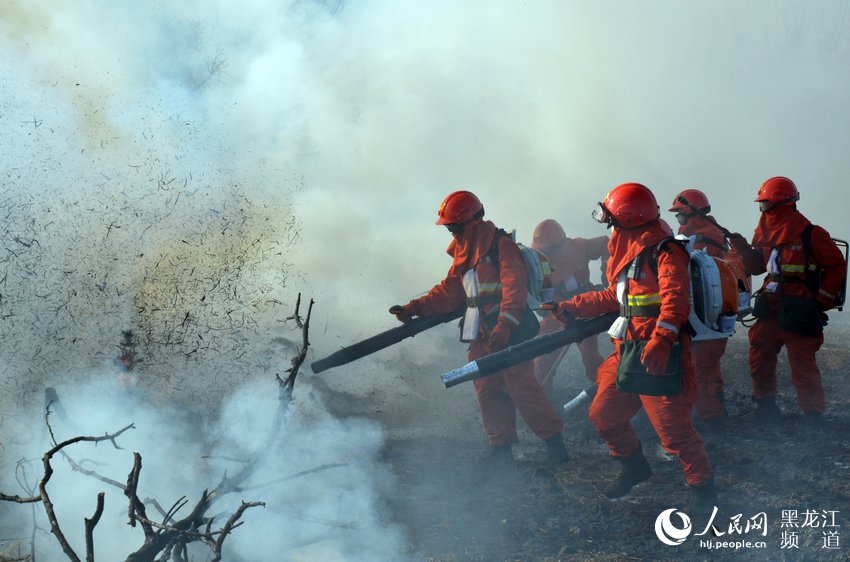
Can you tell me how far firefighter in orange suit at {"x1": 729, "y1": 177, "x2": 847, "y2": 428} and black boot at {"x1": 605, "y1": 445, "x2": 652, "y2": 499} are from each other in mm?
1809

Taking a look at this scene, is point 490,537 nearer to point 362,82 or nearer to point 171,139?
point 171,139

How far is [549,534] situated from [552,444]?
1099 mm

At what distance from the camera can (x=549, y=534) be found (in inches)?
171

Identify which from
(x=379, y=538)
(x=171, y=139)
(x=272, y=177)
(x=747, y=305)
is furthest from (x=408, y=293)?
(x=379, y=538)

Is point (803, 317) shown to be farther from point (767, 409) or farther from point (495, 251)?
point (495, 251)

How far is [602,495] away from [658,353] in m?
1.25

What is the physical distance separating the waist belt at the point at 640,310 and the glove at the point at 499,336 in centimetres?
99

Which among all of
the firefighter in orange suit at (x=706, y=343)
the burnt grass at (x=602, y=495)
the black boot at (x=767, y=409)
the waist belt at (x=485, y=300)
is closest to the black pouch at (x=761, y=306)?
the firefighter in orange suit at (x=706, y=343)

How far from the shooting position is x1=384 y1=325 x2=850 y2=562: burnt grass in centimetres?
411

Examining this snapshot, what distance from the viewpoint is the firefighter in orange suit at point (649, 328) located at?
4.04 m

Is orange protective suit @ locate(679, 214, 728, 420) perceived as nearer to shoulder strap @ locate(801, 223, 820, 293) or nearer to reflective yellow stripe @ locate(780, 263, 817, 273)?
reflective yellow stripe @ locate(780, 263, 817, 273)

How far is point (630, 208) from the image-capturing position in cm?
433

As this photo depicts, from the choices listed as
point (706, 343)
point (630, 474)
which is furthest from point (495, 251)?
point (706, 343)

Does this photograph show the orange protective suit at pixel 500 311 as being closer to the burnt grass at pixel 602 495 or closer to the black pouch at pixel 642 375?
the burnt grass at pixel 602 495
